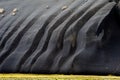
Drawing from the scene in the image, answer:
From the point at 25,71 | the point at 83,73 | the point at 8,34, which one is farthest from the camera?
the point at 8,34

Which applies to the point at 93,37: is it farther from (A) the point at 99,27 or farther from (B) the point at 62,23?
(B) the point at 62,23

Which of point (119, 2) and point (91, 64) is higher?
point (119, 2)

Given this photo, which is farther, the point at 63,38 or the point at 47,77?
the point at 63,38

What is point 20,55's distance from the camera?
3.54 meters

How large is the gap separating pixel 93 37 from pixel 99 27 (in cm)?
11

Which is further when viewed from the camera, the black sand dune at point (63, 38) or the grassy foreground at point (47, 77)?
the black sand dune at point (63, 38)

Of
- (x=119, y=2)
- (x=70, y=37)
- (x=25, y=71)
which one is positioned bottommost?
(x=25, y=71)

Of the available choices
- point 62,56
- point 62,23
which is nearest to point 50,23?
point 62,23

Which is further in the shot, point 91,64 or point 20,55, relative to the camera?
point 20,55

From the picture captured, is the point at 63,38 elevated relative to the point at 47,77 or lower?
elevated

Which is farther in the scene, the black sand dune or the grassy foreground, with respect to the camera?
the black sand dune

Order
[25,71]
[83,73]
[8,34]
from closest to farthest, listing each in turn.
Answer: [83,73]
[25,71]
[8,34]

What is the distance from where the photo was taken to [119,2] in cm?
340

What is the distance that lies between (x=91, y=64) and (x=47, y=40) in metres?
0.54
